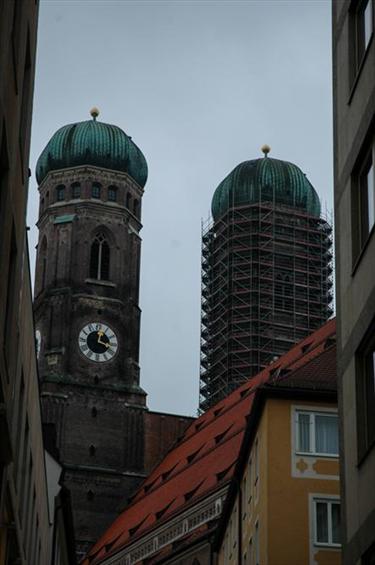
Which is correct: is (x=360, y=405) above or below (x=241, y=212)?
below

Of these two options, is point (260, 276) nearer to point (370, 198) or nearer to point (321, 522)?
point (321, 522)

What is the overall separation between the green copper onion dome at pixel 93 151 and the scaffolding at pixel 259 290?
260 inches

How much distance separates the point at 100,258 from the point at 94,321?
4.23 meters

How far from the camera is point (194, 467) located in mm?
68188

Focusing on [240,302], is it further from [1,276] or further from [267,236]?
[1,276]

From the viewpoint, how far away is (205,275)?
304 ft

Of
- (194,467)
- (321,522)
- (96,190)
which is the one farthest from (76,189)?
(321,522)

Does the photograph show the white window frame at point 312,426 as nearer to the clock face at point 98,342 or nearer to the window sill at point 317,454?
the window sill at point 317,454

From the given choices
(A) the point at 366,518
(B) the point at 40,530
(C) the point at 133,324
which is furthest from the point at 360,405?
(C) the point at 133,324

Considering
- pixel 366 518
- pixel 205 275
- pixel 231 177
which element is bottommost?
pixel 366 518

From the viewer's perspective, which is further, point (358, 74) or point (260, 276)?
point (260, 276)

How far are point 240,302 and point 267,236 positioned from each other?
4300 millimetres

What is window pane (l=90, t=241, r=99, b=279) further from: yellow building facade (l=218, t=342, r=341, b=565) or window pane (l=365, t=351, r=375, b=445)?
window pane (l=365, t=351, r=375, b=445)

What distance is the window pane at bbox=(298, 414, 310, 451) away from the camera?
105 feet
